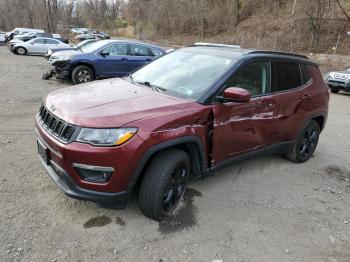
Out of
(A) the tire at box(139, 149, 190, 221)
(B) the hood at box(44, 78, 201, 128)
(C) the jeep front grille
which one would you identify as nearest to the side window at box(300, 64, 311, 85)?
(B) the hood at box(44, 78, 201, 128)

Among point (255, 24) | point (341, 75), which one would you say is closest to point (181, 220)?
point (341, 75)

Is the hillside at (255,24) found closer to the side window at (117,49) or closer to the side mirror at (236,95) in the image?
the side window at (117,49)

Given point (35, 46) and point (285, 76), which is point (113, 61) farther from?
point (35, 46)

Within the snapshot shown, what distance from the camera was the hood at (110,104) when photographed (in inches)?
121

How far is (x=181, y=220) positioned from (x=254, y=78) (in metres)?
1.95

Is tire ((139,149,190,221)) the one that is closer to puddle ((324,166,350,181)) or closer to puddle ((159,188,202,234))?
puddle ((159,188,202,234))

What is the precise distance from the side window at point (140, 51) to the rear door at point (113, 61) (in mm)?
228

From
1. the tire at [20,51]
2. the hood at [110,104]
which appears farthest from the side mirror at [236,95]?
the tire at [20,51]

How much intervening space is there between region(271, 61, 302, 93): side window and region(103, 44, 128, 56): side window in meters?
7.34

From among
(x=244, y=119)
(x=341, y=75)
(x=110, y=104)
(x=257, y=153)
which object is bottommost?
(x=341, y=75)

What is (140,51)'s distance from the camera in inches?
460

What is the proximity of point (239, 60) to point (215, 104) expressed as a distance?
0.72 m

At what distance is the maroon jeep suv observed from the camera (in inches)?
120

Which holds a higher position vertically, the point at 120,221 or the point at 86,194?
the point at 86,194
